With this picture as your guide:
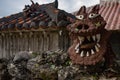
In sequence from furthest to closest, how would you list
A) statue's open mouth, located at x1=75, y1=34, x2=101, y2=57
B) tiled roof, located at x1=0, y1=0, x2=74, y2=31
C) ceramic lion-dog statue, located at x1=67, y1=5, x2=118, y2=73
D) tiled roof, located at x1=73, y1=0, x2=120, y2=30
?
1. tiled roof, located at x1=73, y1=0, x2=120, y2=30
2. tiled roof, located at x1=0, y1=0, x2=74, y2=31
3. statue's open mouth, located at x1=75, y1=34, x2=101, y2=57
4. ceramic lion-dog statue, located at x1=67, y1=5, x2=118, y2=73

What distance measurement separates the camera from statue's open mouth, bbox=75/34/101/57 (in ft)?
28.8

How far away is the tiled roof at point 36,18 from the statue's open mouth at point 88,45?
3.04 feet

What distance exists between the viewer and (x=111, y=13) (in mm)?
12312

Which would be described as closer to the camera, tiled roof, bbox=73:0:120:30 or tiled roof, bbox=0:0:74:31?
tiled roof, bbox=0:0:74:31

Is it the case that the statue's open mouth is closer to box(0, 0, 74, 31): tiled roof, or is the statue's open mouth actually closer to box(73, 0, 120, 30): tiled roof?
box(0, 0, 74, 31): tiled roof

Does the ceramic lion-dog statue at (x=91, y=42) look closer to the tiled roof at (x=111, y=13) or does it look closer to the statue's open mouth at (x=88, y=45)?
the statue's open mouth at (x=88, y=45)

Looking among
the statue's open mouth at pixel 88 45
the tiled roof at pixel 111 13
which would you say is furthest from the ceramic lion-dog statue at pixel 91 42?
the tiled roof at pixel 111 13

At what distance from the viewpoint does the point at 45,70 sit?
9109 mm

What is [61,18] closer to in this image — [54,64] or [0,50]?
[54,64]

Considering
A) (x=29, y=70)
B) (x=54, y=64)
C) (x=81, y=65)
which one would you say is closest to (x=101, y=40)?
(x=81, y=65)

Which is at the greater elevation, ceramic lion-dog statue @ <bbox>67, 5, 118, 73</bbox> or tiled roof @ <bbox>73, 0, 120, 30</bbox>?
tiled roof @ <bbox>73, 0, 120, 30</bbox>

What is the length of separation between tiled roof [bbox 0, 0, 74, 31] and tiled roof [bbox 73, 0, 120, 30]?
1.32m

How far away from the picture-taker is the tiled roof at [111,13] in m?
10.4

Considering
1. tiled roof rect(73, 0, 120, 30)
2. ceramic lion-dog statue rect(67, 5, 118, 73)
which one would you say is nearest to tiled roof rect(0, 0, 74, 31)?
ceramic lion-dog statue rect(67, 5, 118, 73)
